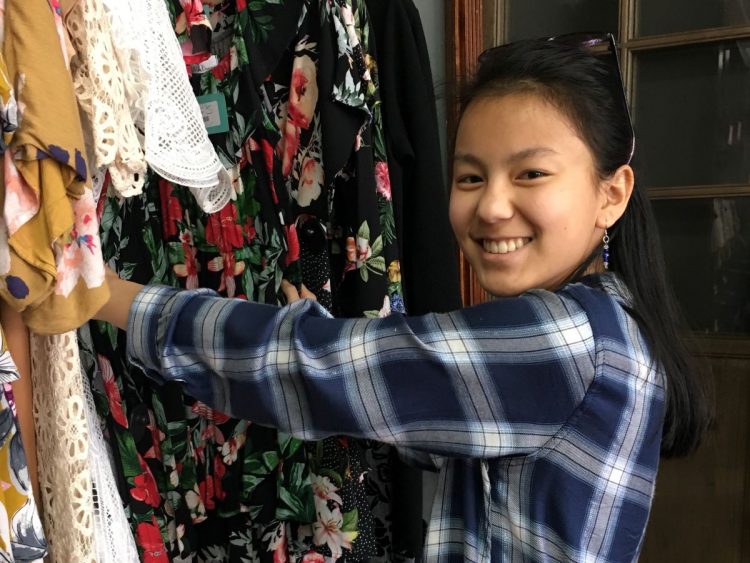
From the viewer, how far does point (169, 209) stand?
3.02 ft

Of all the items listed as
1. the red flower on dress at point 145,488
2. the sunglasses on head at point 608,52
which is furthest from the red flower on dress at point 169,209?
the sunglasses on head at point 608,52

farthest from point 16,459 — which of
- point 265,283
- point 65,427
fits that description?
point 265,283

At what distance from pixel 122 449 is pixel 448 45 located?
1.11m

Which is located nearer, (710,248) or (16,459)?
(16,459)

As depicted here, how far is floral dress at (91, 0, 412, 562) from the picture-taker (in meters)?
0.89

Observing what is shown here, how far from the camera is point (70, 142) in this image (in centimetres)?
44

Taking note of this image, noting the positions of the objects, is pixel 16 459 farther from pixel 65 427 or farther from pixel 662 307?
pixel 662 307

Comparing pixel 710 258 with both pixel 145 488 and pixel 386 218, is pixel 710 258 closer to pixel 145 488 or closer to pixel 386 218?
pixel 386 218

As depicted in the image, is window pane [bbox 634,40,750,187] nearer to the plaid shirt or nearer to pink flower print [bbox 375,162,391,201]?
pink flower print [bbox 375,162,391,201]

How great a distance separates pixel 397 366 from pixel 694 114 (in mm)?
1090

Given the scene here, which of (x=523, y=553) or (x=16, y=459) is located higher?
(x=16, y=459)

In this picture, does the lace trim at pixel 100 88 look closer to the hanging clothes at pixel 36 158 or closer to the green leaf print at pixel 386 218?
the hanging clothes at pixel 36 158

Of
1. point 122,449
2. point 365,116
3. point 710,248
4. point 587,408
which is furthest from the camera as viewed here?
point 710,248

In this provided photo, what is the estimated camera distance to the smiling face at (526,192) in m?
0.67
